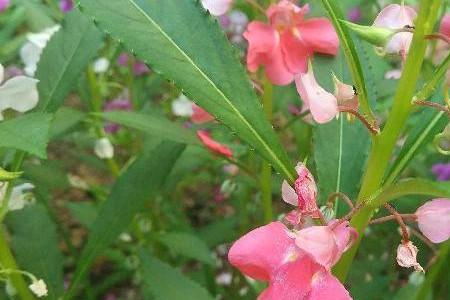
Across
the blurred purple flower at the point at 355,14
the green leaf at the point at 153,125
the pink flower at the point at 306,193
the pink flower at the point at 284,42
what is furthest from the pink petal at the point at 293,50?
the blurred purple flower at the point at 355,14

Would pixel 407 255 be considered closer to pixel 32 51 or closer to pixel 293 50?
pixel 293 50

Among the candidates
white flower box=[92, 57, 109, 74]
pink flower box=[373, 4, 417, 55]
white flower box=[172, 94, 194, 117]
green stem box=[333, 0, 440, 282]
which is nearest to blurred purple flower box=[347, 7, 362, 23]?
white flower box=[172, 94, 194, 117]

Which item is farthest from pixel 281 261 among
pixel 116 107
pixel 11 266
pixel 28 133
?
pixel 116 107

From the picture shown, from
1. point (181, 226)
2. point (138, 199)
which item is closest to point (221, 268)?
point (181, 226)

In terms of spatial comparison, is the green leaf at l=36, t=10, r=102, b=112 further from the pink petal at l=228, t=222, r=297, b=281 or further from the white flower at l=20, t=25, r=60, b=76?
the pink petal at l=228, t=222, r=297, b=281

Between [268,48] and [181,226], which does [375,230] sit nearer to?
[181,226]
